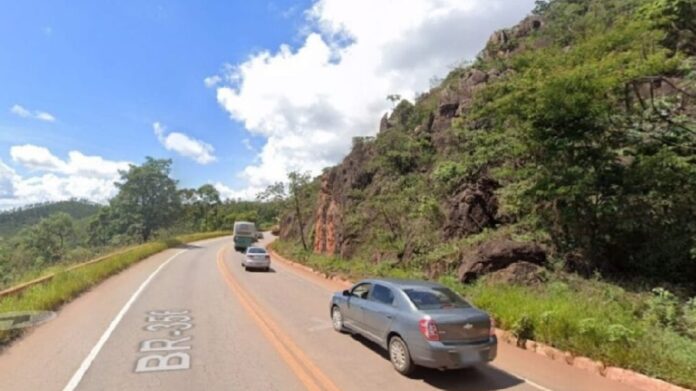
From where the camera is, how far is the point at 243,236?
45812mm

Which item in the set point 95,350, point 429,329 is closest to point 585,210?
point 429,329

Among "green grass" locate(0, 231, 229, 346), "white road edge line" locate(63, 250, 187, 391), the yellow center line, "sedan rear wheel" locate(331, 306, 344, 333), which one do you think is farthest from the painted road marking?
"sedan rear wheel" locate(331, 306, 344, 333)

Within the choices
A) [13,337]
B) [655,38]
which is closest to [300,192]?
[655,38]

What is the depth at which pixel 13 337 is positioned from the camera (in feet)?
32.5

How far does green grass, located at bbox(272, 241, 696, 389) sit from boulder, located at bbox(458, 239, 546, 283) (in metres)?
0.64

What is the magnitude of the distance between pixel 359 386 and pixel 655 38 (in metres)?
18.2

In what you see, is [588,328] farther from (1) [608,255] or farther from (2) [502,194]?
(2) [502,194]

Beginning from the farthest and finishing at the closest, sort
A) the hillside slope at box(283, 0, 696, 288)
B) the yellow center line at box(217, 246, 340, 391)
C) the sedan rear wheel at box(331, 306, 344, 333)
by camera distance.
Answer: the hillside slope at box(283, 0, 696, 288) → the sedan rear wheel at box(331, 306, 344, 333) → the yellow center line at box(217, 246, 340, 391)

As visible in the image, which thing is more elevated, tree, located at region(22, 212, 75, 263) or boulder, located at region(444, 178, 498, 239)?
boulder, located at region(444, 178, 498, 239)

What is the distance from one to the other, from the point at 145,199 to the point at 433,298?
6172 centimetres

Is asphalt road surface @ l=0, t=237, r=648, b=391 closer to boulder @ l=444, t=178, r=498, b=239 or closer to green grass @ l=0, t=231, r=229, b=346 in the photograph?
green grass @ l=0, t=231, r=229, b=346

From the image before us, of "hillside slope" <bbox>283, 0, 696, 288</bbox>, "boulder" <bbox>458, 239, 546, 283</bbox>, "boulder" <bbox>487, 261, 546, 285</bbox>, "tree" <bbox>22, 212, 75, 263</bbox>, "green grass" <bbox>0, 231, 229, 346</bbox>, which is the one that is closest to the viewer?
"green grass" <bbox>0, 231, 229, 346</bbox>

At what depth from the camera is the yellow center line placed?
23.5 feet

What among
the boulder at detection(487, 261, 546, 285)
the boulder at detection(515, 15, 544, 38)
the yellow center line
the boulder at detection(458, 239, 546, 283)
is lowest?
the yellow center line
